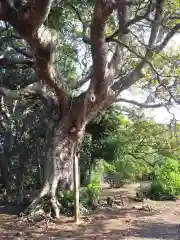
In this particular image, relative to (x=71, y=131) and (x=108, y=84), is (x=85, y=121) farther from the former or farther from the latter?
(x=108, y=84)

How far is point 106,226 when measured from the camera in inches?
379

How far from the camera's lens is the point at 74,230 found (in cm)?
908

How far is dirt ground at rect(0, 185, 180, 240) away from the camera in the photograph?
27.9 ft

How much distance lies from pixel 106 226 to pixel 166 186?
19.6ft

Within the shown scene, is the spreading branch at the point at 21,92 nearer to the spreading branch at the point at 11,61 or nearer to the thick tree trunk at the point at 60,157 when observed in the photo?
the spreading branch at the point at 11,61

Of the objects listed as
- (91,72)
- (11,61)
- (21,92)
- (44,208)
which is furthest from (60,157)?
(11,61)

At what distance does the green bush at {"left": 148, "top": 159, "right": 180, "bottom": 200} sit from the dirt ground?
2.46m

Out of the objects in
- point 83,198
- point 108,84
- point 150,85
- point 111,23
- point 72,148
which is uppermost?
point 111,23

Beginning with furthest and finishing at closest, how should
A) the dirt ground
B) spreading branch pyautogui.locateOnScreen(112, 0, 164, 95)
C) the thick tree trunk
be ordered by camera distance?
1. spreading branch pyautogui.locateOnScreen(112, 0, 164, 95)
2. the thick tree trunk
3. the dirt ground

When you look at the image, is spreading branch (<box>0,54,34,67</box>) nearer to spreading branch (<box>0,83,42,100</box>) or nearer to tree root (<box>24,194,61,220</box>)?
spreading branch (<box>0,83,42,100</box>)

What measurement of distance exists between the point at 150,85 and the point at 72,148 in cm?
544

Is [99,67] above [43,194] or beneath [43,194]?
above

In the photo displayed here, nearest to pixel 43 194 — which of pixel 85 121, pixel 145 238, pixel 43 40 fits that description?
pixel 85 121

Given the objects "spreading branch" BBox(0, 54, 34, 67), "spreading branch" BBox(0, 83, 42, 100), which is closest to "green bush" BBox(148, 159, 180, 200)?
"spreading branch" BBox(0, 83, 42, 100)
